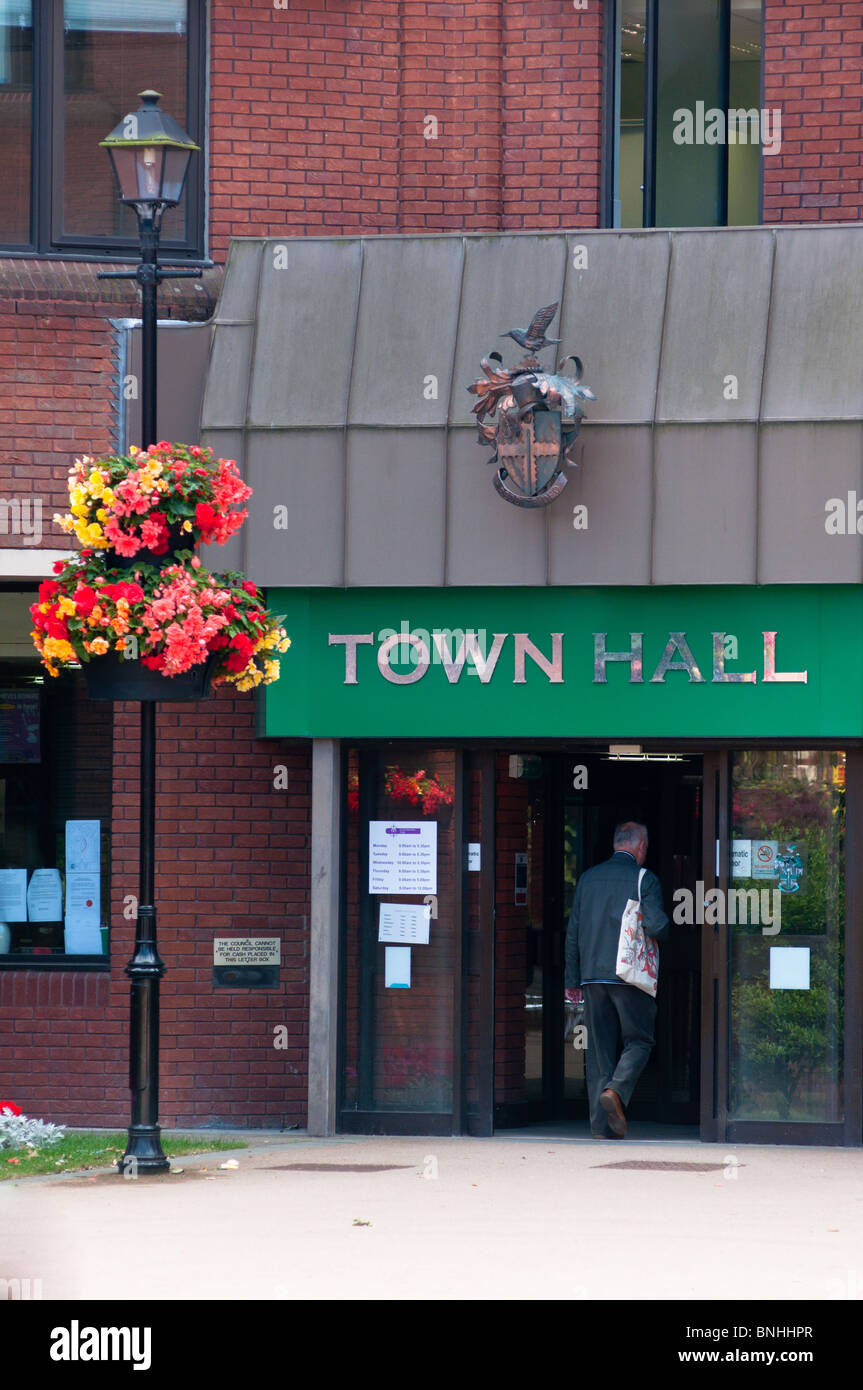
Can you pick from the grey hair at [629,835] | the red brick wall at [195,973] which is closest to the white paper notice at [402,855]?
the red brick wall at [195,973]

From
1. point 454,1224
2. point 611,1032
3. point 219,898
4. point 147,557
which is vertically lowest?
point 454,1224

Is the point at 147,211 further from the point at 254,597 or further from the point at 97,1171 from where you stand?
the point at 97,1171

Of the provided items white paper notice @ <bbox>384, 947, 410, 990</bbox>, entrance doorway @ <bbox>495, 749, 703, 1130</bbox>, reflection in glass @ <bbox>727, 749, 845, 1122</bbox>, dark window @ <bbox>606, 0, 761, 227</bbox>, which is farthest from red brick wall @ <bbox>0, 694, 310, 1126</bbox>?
dark window @ <bbox>606, 0, 761, 227</bbox>

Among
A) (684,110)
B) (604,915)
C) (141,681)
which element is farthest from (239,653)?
(684,110)

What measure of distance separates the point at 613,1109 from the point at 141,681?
3867 mm

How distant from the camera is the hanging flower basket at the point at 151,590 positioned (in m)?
10.2

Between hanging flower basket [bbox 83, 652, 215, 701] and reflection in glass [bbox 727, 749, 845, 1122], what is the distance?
11.1ft

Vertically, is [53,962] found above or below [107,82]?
below

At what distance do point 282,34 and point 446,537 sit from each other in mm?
3652

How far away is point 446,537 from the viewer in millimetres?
12070

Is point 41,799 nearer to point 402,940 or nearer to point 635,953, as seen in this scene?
point 402,940

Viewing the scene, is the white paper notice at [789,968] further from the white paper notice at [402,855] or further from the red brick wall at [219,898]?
the red brick wall at [219,898]

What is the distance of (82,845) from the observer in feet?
43.3

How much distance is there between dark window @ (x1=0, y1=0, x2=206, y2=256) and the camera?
1323cm
